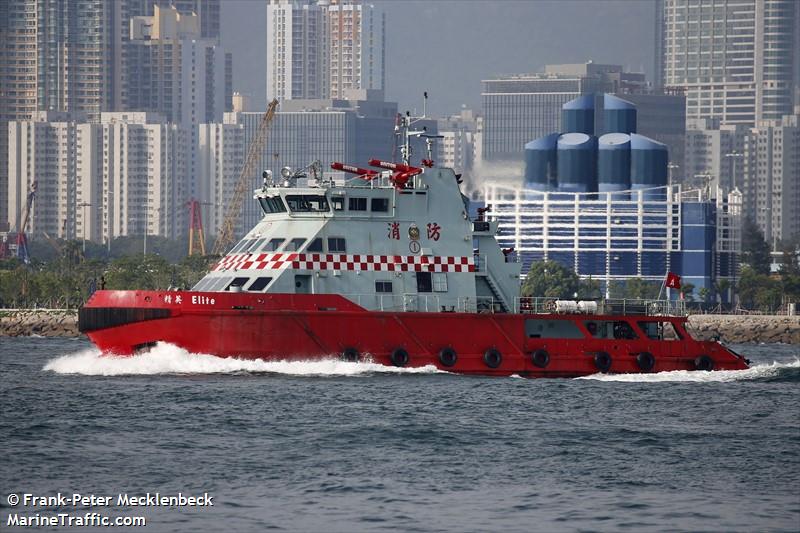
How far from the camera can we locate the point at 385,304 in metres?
48.2

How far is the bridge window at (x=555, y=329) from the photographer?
4944cm

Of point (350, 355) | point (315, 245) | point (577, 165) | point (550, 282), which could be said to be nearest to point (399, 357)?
point (350, 355)

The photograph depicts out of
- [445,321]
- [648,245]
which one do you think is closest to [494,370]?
[445,321]

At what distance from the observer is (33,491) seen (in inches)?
1190

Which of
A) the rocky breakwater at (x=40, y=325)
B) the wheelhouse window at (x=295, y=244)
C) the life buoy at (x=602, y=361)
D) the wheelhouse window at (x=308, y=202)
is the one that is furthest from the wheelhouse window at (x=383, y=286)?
the rocky breakwater at (x=40, y=325)

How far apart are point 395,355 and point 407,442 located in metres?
11.3

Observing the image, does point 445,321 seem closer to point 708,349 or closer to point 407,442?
point 708,349

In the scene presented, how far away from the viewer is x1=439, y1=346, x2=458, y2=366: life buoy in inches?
1890

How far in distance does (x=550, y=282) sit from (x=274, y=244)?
77.0 meters

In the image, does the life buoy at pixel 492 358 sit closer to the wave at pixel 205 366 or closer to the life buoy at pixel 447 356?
the life buoy at pixel 447 356

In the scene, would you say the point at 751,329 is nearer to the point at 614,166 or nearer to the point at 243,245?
the point at 614,166

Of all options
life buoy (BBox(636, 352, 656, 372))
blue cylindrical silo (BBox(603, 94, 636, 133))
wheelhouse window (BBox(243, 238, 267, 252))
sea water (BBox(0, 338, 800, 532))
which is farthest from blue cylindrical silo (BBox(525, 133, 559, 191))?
wheelhouse window (BBox(243, 238, 267, 252))

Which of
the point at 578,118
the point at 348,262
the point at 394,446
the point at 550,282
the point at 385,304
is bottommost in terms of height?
the point at 394,446

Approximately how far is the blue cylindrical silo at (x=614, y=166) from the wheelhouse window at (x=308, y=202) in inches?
3891
